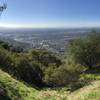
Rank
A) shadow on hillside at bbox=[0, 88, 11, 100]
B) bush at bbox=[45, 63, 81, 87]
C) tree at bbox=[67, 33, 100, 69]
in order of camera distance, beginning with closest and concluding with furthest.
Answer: shadow on hillside at bbox=[0, 88, 11, 100]
bush at bbox=[45, 63, 81, 87]
tree at bbox=[67, 33, 100, 69]

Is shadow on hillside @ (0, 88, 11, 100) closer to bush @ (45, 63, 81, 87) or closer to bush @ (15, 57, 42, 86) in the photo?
bush @ (45, 63, 81, 87)

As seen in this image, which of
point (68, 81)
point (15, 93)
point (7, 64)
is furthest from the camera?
point (7, 64)

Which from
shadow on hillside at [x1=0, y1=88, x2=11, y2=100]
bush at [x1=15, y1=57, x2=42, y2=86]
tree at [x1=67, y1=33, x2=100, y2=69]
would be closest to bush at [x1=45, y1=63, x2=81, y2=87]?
bush at [x1=15, y1=57, x2=42, y2=86]

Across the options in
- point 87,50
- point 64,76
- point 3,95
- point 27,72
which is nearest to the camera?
point 3,95

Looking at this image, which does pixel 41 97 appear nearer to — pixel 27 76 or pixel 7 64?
pixel 7 64

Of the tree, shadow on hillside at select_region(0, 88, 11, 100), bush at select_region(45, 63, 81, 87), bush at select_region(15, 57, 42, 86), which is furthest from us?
the tree

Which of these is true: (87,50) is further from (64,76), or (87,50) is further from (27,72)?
(64,76)

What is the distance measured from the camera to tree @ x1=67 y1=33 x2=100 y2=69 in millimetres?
50406

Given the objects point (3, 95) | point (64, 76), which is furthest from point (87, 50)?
point (3, 95)

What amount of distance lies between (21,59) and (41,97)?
27.7 meters

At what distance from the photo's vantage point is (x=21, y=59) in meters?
43.6

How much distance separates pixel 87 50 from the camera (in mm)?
50625

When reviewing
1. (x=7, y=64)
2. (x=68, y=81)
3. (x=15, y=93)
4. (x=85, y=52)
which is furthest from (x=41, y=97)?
(x=85, y=52)

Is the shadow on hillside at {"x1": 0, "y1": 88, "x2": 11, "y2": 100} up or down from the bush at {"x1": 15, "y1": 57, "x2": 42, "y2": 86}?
up
